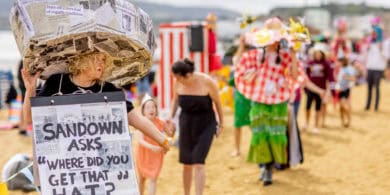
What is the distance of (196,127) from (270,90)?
1.07 m

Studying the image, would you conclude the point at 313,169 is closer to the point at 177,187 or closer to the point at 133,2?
the point at 177,187

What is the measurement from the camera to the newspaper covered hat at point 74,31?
3443mm

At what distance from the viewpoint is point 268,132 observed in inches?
273

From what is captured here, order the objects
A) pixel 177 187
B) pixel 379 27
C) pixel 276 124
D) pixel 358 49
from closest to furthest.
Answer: pixel 276 124
pixel 177 187
pixel 379 27
pixel 358 49

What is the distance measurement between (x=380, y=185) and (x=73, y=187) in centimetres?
457

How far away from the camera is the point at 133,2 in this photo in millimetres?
3789

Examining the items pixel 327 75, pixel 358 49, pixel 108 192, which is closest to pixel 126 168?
→ pixel 108 192

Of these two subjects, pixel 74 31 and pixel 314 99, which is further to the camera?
pixel 314 99

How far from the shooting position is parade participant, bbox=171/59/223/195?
612 cm

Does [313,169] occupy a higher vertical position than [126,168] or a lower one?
lower

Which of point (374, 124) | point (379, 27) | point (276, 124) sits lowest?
point (374, 124)

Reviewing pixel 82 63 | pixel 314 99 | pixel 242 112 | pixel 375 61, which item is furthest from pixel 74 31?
pixel 375 61

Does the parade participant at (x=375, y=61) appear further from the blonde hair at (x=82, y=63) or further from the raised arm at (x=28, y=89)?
the raised arm at (x=28, y=89)

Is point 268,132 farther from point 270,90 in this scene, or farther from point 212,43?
point 212,43
